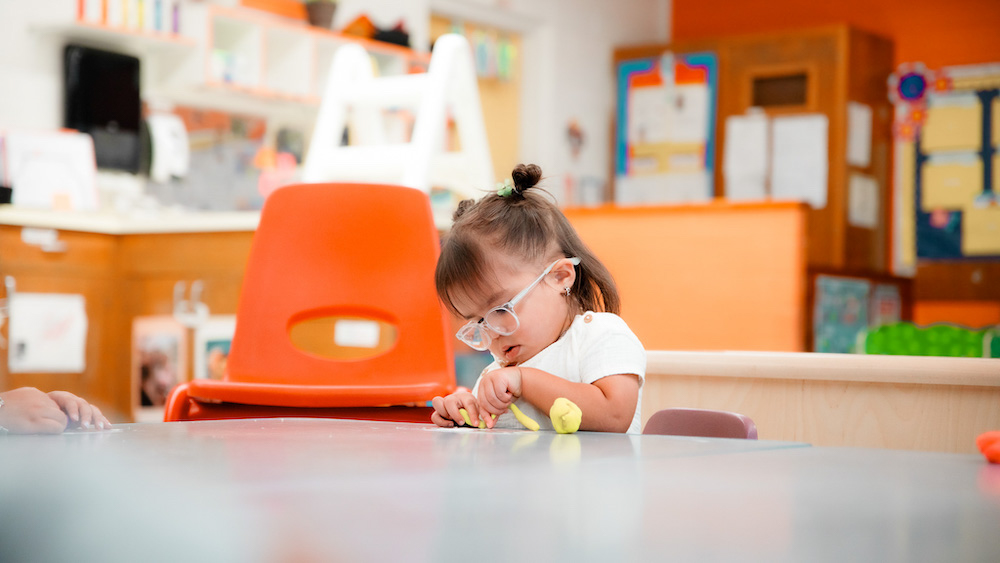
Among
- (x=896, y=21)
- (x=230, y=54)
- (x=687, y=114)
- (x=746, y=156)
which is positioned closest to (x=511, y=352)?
(x=230, y=54)

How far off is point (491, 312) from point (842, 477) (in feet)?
2.05

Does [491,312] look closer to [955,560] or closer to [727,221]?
[955,560]

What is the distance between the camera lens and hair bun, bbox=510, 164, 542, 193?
121cm

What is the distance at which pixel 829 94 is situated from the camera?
217 inches

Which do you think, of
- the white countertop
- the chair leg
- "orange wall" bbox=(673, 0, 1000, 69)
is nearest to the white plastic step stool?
the white countertop

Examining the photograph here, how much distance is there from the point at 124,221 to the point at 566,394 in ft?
9.05

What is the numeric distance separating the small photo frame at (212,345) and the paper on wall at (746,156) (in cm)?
339

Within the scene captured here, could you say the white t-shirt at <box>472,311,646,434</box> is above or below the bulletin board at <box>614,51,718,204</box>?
below

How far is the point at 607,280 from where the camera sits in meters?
1.22

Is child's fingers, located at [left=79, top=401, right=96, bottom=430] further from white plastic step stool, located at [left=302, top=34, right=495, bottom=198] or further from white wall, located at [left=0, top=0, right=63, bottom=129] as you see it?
white wall, located at [left=0, top=0, right=63, bottom=129]

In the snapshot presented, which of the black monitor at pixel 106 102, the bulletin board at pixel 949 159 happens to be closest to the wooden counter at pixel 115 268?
the black monitor at pixel 106 102

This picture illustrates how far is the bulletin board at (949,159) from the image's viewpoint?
5.51 m

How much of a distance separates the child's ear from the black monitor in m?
3.22

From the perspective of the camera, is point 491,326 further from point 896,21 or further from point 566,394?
point 896,21
